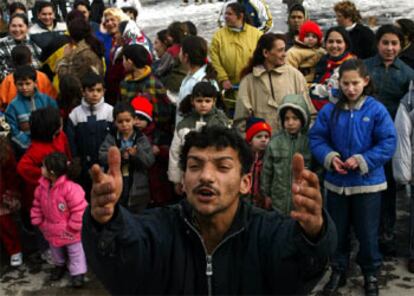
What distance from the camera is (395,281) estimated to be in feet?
17.2

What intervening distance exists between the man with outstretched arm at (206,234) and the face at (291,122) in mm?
2482

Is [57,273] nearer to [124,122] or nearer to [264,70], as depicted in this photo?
[124,122]

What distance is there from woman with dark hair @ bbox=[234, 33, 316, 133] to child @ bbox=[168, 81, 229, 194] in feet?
1.08

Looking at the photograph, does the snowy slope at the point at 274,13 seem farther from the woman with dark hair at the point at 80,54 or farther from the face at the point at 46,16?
the woman with dark hair at the point at 80,54

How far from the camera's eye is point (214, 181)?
2.58 metres

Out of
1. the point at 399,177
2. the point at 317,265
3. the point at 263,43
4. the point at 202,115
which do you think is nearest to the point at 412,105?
the point at 399,177

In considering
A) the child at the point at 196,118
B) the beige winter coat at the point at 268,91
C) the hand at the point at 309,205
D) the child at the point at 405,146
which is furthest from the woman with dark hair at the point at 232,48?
the hand at the point at 309,205

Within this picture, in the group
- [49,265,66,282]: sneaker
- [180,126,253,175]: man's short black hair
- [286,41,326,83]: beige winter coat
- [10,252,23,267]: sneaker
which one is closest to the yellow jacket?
[286,41,326,83]: beige winter coat

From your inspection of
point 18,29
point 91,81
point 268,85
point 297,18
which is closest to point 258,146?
point 268,85

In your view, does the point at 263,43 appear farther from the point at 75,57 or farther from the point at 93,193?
the point at 93,193

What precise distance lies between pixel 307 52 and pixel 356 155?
214cm

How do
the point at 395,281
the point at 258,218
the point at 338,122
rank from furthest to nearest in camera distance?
the point at 395,281 < the point at 338,122 < the point at 258,218

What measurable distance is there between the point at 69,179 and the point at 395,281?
2.93m

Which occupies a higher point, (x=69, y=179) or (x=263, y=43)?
(x=263, y=43)
